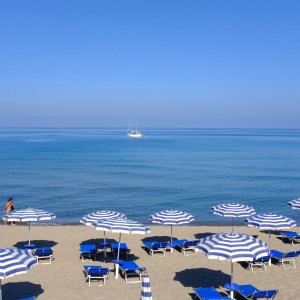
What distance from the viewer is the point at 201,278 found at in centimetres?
1330

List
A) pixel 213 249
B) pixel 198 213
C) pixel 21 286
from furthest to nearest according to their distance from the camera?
pixel 198 213 → pixel 21 286 → pixel 213 249

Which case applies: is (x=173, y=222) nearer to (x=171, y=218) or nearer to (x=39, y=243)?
(x=171, y=218)

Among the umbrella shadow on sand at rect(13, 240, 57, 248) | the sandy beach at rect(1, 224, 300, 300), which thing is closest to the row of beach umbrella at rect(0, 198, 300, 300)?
the sandy beach at rect(1, 224, 300, 300)

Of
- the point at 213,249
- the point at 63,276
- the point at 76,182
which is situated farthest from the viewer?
the point at 76,182

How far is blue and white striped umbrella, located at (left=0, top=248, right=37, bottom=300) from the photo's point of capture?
903 cm

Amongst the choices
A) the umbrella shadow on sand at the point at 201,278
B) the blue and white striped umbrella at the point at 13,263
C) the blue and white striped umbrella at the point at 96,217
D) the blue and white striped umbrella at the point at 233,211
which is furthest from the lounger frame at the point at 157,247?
the blue and white striped umbrella at the point at 13,263

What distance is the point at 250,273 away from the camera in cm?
1370

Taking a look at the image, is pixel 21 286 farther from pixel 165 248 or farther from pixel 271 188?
pixel 271 188

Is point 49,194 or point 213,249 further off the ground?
point 213,249

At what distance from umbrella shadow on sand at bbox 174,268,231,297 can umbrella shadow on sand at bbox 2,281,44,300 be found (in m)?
4.32

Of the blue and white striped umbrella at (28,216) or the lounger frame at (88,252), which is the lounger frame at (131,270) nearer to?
the lounger frame at (88,252)

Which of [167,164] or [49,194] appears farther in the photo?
[167,164]

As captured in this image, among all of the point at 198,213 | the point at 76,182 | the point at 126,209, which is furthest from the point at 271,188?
the point at 76,182

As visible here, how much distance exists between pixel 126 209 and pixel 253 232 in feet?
39.0
